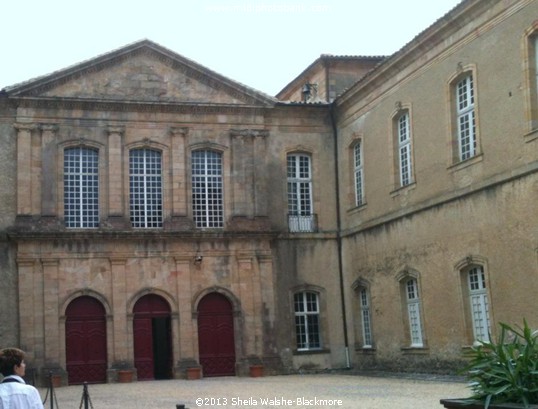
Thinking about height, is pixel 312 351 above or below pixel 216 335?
below

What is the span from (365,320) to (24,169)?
10445mm

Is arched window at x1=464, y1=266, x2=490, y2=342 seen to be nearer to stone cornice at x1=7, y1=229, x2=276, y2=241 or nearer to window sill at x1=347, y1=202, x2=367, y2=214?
window sill at x1=347, y1=202, x2=367, y2=214

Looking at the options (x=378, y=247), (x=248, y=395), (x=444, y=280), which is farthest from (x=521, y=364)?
(x=378, y=247)

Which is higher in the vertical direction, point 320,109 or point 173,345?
point 320,109

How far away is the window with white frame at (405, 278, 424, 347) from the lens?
22.9m

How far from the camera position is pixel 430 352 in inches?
864

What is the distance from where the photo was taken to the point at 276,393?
19.1m

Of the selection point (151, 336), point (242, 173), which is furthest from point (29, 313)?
point (242, 173)

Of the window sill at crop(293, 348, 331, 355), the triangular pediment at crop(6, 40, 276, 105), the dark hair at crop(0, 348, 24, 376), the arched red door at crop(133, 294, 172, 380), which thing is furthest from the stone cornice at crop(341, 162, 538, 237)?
the dark hair at crop(0, 348, 24, 376)

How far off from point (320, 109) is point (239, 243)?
4.87m

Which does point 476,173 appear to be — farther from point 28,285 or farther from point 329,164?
point 28,285

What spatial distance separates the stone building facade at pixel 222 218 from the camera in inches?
901

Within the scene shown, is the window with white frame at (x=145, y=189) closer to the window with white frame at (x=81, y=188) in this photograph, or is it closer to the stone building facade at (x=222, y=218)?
the stone building facade at (x=222, y=218)

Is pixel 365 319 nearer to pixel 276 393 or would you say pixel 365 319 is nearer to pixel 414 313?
pixel 414 313
